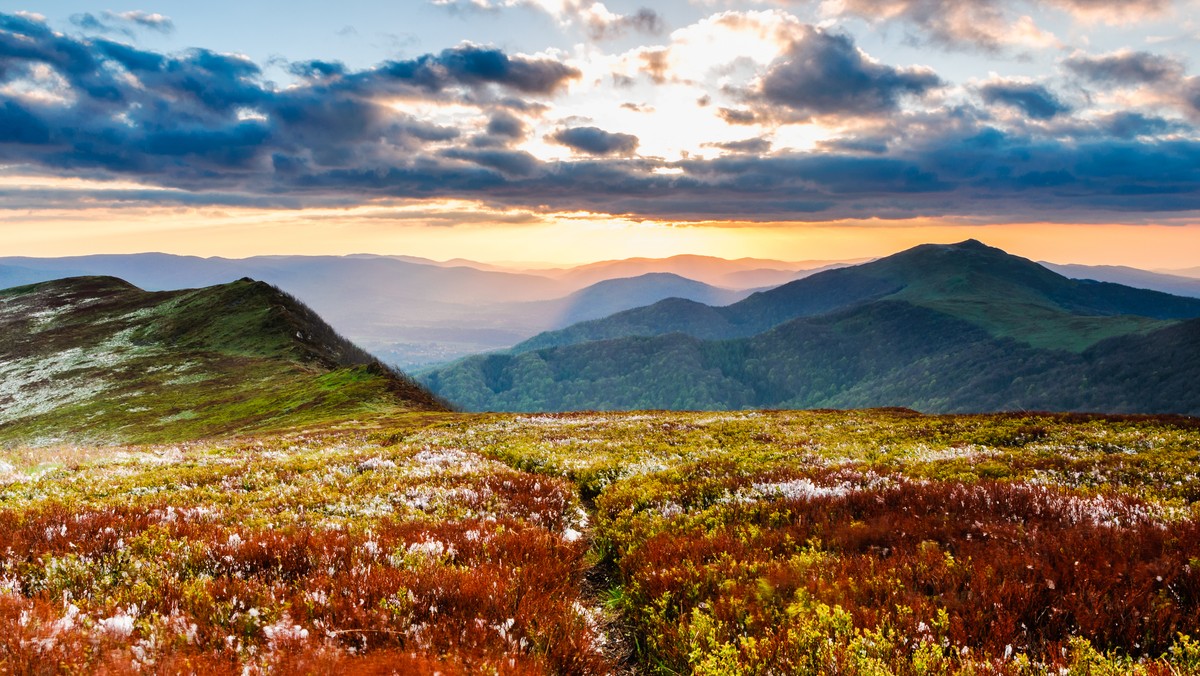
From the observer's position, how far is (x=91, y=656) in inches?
164

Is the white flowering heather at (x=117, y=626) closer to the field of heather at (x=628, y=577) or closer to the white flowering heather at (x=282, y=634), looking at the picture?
the field of heather at (x=628, y=577)

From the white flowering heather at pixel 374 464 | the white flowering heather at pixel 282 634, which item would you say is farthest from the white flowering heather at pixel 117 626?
the white flowering heather at pixel 374 464

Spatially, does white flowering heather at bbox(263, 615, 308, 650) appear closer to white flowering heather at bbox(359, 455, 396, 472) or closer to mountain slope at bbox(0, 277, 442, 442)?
white flowering heather at bbox(359, 455, 396, 472)

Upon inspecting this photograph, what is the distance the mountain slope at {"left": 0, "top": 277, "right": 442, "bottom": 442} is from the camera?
7981 centimetres

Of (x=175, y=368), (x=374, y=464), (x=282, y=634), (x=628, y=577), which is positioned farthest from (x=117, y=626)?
(x=175, y=368)

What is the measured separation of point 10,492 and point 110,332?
589 feet

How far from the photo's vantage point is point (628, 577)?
734 cm

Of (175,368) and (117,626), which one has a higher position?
(117,626)

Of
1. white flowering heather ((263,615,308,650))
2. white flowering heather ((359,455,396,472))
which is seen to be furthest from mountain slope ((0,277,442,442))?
white flowering heather ((263,615,308,650))

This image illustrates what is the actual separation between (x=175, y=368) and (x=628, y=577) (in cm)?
14449

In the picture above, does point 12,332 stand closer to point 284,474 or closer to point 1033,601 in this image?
point 284,474

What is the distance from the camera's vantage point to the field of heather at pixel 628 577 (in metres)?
4.45

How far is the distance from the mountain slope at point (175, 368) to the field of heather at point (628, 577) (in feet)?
194

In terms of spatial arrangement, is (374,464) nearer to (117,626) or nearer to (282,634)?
(117,626)
